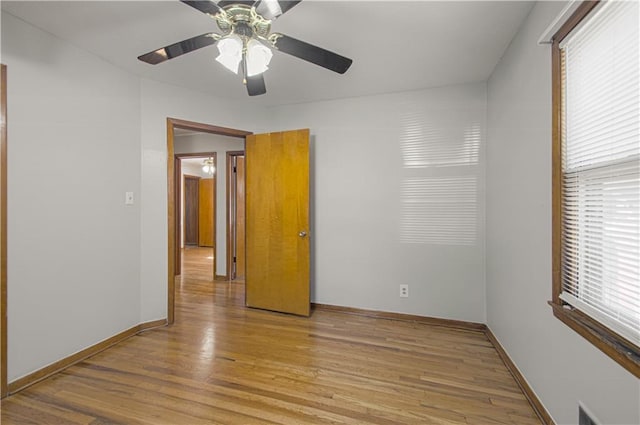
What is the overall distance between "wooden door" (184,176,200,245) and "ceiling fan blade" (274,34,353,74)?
7884 mm

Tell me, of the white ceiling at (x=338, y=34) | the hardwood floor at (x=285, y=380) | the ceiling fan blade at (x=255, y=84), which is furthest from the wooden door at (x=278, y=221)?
the ceiling fan blade at (x=255, y=84)

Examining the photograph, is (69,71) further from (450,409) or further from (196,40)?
(450,409)

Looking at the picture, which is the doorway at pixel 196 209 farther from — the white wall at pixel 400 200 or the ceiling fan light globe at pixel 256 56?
the ceiling fan light globe at pixel 256 56

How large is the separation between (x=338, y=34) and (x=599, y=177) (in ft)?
5.56

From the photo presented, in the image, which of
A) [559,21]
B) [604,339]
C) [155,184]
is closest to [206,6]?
[559,21]

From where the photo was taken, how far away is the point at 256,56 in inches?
63.2

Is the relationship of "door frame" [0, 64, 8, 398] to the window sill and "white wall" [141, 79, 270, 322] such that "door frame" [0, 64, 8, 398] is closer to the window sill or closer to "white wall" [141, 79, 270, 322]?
"white wall" [141, 79, 270, 322]

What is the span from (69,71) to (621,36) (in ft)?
10.5

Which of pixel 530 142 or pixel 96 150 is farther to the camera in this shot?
pixel 96 150

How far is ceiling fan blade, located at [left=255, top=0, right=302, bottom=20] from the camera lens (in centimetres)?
131

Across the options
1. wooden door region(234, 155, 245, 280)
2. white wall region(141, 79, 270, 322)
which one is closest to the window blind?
white wall region(141, 79, 270, 322)

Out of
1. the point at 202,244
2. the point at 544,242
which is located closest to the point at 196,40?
the point at 544,242

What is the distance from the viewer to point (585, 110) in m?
1.29

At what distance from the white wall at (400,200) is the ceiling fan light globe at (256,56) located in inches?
70.0
